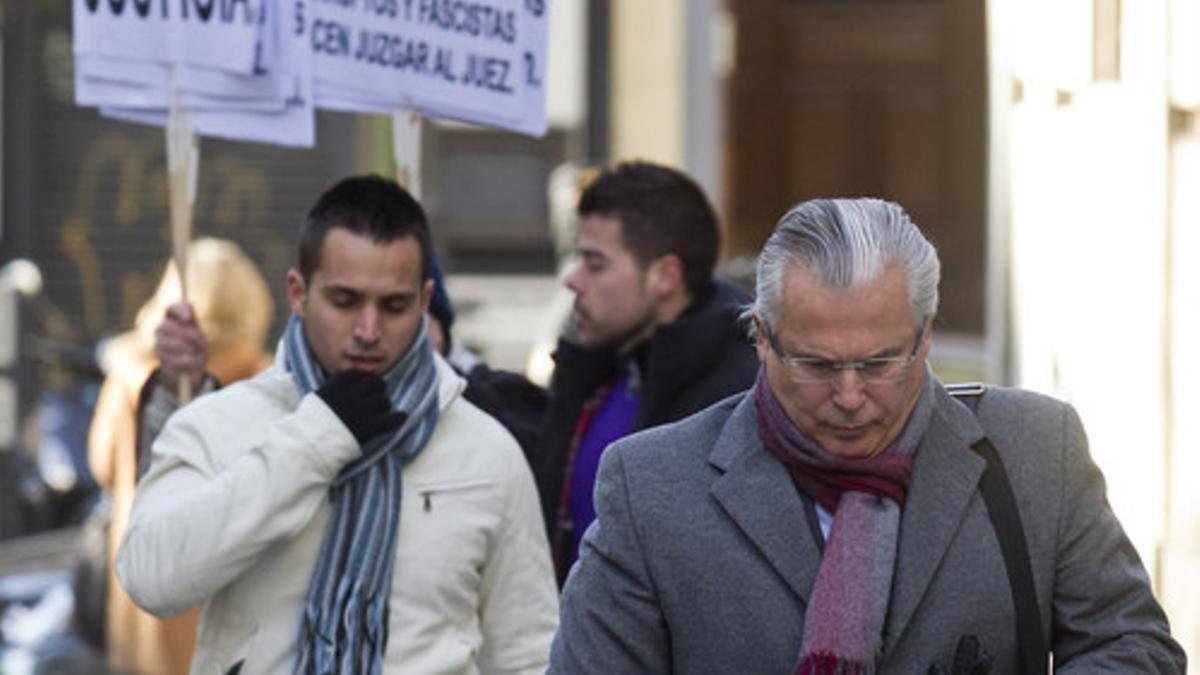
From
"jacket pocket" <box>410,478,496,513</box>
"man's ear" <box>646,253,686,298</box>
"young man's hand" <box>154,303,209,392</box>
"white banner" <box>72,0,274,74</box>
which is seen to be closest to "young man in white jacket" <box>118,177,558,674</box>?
"jacket pocket" <box>410,478,496,513</box>

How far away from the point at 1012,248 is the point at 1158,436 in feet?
2.43

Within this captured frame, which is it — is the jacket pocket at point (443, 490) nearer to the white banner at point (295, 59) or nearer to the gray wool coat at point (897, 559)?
the gray wool coat at point (897, 559)

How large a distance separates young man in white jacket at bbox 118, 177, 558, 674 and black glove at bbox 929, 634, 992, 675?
154 centimetres

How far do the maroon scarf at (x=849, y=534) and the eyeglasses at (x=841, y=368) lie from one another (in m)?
0.11

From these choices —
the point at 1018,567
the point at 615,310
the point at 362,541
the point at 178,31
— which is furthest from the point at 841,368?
the point at 178,31

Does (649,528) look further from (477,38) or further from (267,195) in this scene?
(267,195)

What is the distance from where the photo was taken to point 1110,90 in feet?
27.9

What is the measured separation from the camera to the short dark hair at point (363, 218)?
18.3 feet

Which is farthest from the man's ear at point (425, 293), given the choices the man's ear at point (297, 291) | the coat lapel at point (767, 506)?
the coat lapel at point (767, 506)

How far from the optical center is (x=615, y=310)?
21.9 feet

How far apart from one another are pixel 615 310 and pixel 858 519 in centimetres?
271

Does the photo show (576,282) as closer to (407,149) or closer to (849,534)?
(407,149)

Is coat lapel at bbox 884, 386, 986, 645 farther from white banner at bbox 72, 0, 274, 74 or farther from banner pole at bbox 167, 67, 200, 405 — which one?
white banner at bbox 72, 0, 274, 74

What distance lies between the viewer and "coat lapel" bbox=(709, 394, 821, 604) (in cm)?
404
